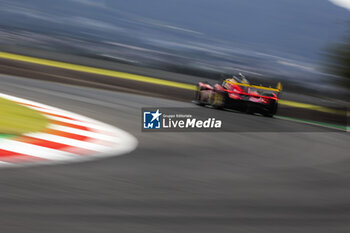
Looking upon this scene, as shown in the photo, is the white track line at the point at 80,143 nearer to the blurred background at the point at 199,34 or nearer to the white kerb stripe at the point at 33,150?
the white kerb stripe at the point at 33,150

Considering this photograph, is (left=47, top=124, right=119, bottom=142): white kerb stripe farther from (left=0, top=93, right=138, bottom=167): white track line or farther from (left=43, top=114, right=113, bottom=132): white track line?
(left=43, top=114, right=113, bottom=132): white track line

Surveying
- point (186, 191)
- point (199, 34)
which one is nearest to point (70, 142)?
point (186, 191)

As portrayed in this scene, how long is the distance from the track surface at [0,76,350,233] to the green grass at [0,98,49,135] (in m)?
1.18

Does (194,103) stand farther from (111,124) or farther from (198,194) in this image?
(198,194)

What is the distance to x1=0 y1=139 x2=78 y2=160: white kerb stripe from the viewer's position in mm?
4809

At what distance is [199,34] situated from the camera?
103 m

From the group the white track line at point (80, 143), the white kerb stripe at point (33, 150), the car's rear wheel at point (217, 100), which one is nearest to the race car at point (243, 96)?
the car's rear wheel at point (217, 100)

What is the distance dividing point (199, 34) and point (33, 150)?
99.3m

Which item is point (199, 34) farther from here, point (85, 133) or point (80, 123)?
point (85, 133)

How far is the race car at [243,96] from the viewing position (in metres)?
10.5

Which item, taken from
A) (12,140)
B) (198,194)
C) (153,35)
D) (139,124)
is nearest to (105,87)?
(139,124)

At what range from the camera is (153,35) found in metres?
74.8

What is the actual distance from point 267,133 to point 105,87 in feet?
20.9
